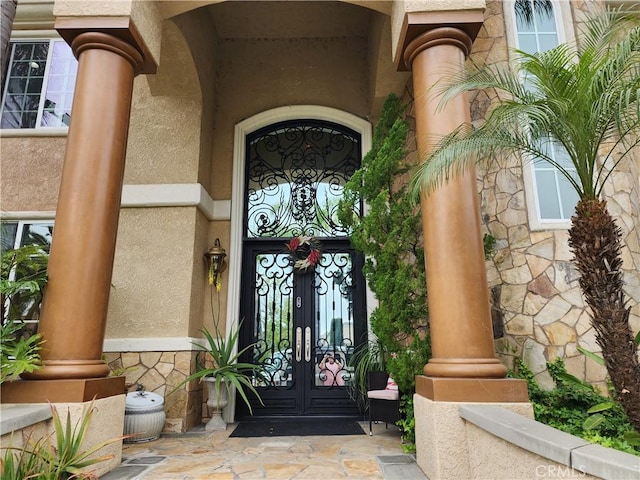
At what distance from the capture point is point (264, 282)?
599 centimetres

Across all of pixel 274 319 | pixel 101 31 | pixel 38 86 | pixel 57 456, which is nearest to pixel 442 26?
pixel 101 31

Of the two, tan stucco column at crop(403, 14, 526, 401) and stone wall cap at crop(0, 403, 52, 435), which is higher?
tan stucco column at crop(403, 14, 526, 401)

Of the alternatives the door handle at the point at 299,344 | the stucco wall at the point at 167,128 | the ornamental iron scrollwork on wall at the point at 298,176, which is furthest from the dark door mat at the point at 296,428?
the stucco wall at the point at 167,128

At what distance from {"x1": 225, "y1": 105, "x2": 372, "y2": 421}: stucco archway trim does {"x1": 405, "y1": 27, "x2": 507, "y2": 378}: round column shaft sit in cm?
266

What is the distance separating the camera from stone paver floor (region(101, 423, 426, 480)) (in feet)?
10.0

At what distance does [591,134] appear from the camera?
266 cm

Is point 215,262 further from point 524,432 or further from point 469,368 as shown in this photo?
point 524,432

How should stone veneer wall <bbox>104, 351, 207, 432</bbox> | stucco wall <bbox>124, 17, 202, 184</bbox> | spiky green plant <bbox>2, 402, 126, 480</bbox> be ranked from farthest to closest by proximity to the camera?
stucco wall <bbox>124, 17, 202, 184</bbox> < stone veneer wall <bbox>104, 351, 207, 432</bbox> < spiky green plant <bbox>2, 402, 126, 480</bbox>

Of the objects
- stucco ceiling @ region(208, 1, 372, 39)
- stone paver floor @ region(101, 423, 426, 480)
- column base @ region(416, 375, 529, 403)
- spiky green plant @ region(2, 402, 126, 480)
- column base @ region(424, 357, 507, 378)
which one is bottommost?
stone paver floor @ region(101, 423, 426, 480)

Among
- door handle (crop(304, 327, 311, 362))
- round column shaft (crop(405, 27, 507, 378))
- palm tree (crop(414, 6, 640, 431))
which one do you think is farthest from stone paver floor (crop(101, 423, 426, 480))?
palm tree (crop(414, 6, 640, 431))

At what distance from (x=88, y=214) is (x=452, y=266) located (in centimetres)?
279

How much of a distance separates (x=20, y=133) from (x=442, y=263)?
6084 mm

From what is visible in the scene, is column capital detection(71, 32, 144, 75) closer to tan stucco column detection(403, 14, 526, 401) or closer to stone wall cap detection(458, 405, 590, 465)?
tan stucco column detection(403, 14, 526, 401)

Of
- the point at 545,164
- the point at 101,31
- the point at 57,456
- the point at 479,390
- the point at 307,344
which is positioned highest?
the point at 101,31
